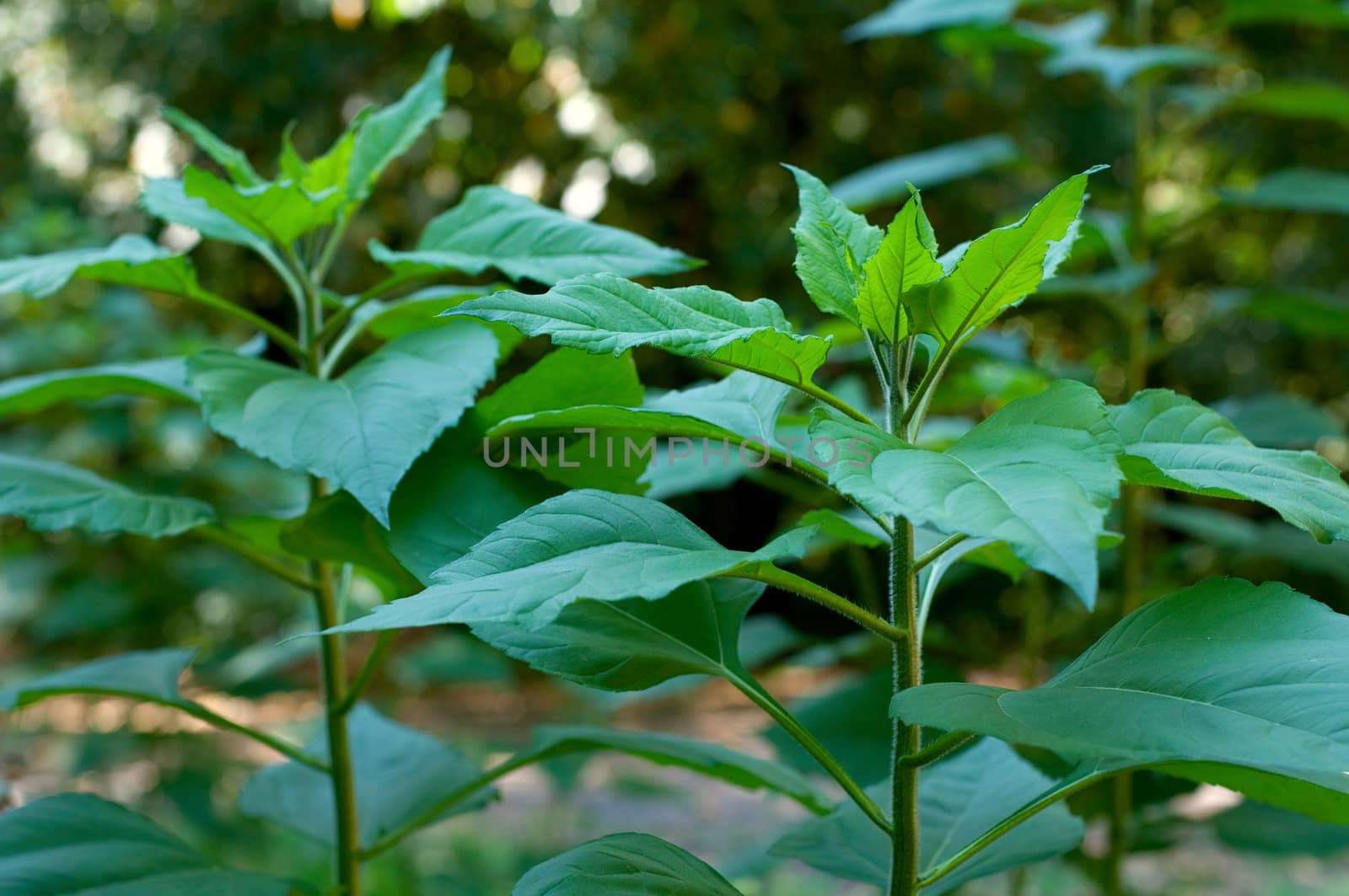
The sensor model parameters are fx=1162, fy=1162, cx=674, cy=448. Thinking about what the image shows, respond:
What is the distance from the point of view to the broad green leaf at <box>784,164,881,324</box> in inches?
24.8

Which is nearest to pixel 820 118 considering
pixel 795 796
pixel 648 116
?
pixel 648 116

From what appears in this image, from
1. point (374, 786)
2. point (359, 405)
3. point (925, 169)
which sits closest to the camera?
point (359, 405)

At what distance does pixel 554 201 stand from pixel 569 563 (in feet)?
11.8

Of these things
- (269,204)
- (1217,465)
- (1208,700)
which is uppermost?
(269,204)

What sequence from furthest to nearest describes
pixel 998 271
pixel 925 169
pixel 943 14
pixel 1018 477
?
1. pixel 925 169
2. pixel 943 14
3. pixel 998 271
4. pixel 1018 477

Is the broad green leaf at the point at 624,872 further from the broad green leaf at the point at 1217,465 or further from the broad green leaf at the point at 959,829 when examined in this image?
the broad green leaf at the point at 1217,465

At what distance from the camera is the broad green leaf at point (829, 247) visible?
63cm

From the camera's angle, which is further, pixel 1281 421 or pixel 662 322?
pixel 1281 421

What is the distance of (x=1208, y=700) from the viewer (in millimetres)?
493

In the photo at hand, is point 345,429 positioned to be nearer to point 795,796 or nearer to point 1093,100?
point 795,796

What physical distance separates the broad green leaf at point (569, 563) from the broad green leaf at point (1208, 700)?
120 mm

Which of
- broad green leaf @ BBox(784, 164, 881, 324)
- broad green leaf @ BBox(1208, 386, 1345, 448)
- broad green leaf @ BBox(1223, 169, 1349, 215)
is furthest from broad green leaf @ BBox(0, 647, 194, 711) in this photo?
broad green leaf @ BBox(1223, 169, 1349, 215)

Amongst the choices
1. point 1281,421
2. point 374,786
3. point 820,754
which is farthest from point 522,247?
point 1281,421

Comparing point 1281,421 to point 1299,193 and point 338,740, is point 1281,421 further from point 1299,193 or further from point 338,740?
point 338,740
